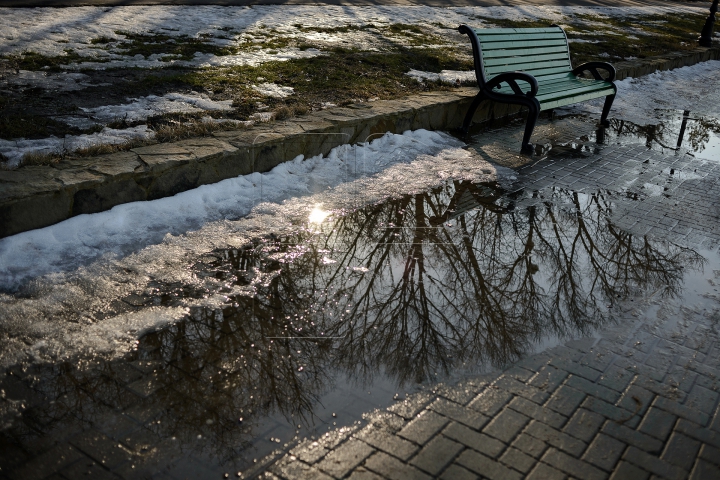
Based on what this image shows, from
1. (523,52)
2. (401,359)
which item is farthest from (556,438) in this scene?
(523,52)

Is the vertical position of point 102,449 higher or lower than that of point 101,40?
lower

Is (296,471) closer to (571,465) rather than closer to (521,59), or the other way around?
(571,465)

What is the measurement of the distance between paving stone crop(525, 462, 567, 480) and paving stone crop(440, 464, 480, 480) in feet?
0.75

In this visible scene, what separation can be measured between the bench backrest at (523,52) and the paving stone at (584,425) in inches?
197

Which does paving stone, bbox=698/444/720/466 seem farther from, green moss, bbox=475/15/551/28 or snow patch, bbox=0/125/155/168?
green moss, bbox=475/15/551/28

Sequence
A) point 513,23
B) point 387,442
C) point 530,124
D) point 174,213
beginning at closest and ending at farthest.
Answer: point 387,442 < point 174,213 < point 530,124 < point 513,23

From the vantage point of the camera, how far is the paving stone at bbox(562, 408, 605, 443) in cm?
284

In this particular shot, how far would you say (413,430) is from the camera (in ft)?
9.21

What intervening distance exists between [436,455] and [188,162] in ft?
10.2

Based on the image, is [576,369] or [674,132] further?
[674,132]

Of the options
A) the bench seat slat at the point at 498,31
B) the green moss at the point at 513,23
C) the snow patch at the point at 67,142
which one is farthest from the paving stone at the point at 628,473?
the green moss at the point at 513,23

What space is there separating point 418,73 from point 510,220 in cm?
444

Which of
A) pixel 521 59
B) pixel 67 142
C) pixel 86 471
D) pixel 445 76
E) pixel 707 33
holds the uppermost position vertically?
pixel 707 33

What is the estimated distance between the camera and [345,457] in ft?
8.69
